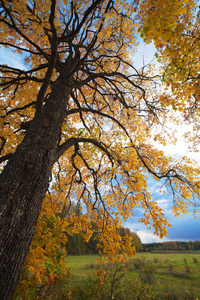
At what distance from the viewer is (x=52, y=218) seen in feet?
10.1

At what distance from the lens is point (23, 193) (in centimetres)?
161

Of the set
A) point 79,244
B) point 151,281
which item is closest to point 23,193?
point 79,244

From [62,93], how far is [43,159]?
5.39 ft

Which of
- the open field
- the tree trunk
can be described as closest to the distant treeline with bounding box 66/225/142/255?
the open field

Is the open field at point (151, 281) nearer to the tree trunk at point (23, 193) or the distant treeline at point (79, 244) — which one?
the distant treeline at point (79, 244)

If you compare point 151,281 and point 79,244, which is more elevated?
point 79,244

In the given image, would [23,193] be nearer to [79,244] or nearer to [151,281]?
[79,244]

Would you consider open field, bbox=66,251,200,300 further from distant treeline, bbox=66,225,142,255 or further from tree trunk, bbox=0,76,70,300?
tree trunk, bbox=0,76,70,300

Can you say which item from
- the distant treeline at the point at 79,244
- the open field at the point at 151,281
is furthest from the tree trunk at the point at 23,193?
the open field at the point at 151,281

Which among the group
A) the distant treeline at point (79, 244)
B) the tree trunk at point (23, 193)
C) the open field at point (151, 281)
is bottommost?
the open field at point (151, 281)

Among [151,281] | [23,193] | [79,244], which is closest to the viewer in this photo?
[23,193]

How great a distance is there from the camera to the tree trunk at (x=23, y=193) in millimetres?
1278

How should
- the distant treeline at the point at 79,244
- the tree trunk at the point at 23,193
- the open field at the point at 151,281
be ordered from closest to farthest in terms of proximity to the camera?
the tree trunk at the point at 23,193, the distant treeline at the point at 79,244, the open field at the point at 151,281

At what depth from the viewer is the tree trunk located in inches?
50.3
